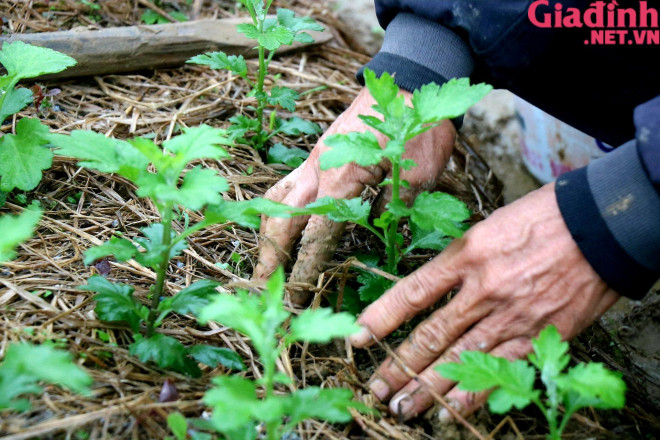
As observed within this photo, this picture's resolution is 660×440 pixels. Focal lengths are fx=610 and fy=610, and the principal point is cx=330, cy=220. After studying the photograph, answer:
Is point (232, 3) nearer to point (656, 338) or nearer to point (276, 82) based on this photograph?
point (276, 82)

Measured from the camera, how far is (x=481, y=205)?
8.65 ft

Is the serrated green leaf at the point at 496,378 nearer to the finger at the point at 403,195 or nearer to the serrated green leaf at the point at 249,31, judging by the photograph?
the finger at the point at 403,195

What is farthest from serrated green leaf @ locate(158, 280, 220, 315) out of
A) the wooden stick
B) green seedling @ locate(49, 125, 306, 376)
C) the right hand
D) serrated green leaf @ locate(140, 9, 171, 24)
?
serrated green leaf @ locate(140, 9, 171, 24)

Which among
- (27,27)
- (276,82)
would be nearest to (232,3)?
(276,82)

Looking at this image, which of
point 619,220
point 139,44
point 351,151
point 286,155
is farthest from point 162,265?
point 139,44

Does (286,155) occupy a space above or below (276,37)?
below

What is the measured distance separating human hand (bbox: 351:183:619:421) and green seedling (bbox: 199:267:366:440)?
0.34 metres

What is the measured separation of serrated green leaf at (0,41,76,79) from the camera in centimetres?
193

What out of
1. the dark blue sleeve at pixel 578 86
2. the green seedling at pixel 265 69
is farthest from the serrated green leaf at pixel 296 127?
the dark blue sleeve at pixel 578 86

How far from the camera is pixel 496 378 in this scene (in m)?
1.38

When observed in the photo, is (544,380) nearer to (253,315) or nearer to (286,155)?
(253,315)

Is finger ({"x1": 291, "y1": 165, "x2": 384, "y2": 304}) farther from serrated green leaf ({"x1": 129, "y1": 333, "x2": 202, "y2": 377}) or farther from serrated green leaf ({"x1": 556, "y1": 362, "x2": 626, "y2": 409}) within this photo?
serrated green leaf ({"x1": 556, "y1": 362, "x2": 626, "y2": 409})

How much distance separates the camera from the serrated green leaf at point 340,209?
5.33 ft

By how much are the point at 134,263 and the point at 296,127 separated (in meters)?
0.91
